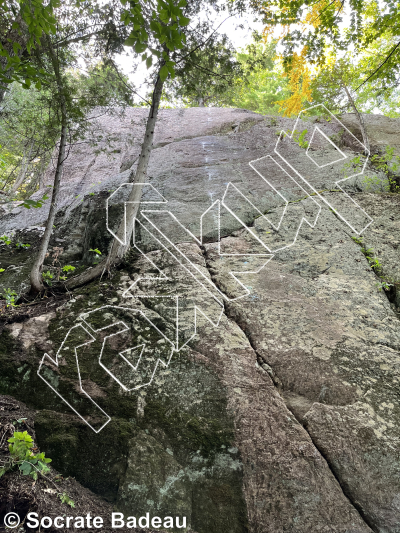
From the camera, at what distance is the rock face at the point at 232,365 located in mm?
2525

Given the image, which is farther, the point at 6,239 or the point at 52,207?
the point at 6,239

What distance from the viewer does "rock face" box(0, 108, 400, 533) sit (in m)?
2.53

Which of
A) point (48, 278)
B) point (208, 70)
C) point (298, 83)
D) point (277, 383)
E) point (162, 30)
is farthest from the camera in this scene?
point (298, 83)

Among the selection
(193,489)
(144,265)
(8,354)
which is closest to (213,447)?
(193,489)

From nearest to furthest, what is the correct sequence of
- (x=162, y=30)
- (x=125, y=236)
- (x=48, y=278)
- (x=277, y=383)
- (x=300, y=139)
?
(x=162, y=30) < (x=277, y=383) < (x=125, y=236) < (x=48, y=278) < (x=300, y=139)

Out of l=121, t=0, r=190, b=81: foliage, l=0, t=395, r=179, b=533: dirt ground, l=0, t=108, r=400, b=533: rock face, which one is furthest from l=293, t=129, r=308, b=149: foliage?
l=0, t=395, r=179, b=533: dirt ground

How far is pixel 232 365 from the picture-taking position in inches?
129

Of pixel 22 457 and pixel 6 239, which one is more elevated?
pixel 6 239

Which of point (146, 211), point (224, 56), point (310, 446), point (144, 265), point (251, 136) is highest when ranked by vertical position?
point (224, 56)

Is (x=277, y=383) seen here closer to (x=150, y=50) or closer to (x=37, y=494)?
(x=37, y=494)

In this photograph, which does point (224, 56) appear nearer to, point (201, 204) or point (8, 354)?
point (201, 204)

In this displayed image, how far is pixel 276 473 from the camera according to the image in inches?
101

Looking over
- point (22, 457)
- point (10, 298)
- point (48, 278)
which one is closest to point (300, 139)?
point (48, 278)

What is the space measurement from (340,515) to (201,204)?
5.26 metres
